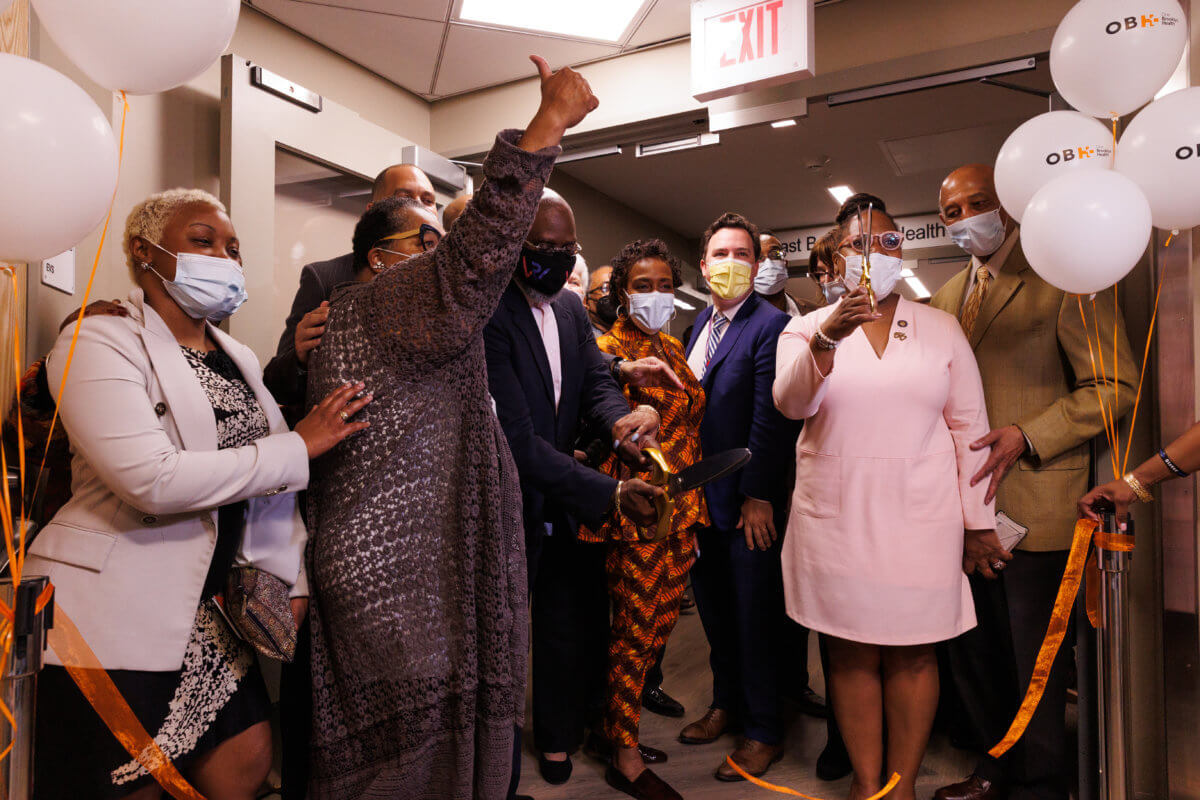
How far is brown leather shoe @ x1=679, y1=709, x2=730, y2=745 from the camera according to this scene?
2662mm

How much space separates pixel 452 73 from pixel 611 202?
3412mm

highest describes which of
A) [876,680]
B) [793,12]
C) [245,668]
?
[793,12]

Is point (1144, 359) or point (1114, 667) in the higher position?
point (1144, 359)

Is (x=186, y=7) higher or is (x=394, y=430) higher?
(x=186, y=7)

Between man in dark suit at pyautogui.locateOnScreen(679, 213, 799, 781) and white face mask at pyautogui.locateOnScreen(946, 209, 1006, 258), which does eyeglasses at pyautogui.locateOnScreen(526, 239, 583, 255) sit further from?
white face mask at pyautogui.locateOnScreen(946, 209, 1006, 258)

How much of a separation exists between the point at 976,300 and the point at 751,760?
4.99ft

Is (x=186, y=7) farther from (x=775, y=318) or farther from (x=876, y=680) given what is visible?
(x=876, y=680)

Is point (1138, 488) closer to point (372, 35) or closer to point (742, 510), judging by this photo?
point (742, 510)

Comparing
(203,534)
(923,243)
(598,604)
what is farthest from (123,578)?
(923,243)

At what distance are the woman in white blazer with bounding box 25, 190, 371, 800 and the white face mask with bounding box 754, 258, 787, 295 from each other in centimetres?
212

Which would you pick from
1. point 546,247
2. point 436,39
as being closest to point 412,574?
point 546,247

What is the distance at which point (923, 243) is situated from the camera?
7586 millimetres

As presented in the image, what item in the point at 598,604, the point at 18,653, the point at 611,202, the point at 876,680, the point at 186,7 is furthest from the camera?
the point at 611,202

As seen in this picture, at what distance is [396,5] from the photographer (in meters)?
3.44
